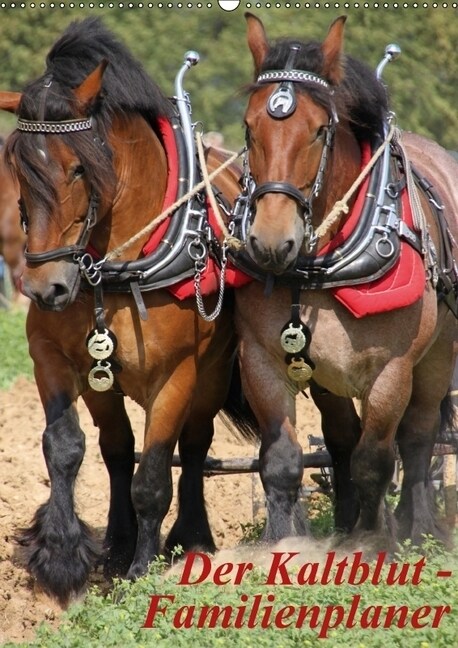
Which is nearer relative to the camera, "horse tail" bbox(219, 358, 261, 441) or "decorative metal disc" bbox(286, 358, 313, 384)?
"decorative metal disc" bbox(286, 358, 313, 384)

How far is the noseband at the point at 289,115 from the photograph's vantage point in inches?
175

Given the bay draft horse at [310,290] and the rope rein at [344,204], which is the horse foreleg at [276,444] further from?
the rope rein at [344,204]

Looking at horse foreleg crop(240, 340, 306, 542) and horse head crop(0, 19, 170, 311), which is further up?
horse head crop(0, 19, 170, 311)

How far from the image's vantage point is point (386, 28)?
17.6 m

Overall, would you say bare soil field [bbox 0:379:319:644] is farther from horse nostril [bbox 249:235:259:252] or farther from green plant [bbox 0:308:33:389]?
horse nostril [bbox 249:235:259:252]

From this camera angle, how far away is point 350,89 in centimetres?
→ 484

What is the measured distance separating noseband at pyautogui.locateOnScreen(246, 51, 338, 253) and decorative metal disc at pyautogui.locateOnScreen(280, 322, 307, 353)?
292mm

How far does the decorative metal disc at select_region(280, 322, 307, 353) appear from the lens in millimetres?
4746

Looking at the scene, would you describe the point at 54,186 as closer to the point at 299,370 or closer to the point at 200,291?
the point at 200,291

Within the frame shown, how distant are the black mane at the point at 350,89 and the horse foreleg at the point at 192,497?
60.5 inches

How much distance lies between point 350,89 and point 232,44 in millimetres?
14263

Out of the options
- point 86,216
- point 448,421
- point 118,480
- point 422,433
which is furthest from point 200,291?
point 448,421

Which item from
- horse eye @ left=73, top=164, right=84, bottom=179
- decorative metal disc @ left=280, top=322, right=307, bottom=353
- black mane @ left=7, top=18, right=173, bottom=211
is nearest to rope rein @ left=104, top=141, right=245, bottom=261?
black mane @ left=7, top=18, right=173, bottom=211

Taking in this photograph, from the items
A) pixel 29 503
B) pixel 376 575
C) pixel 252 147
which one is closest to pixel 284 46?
pixel 252 147
